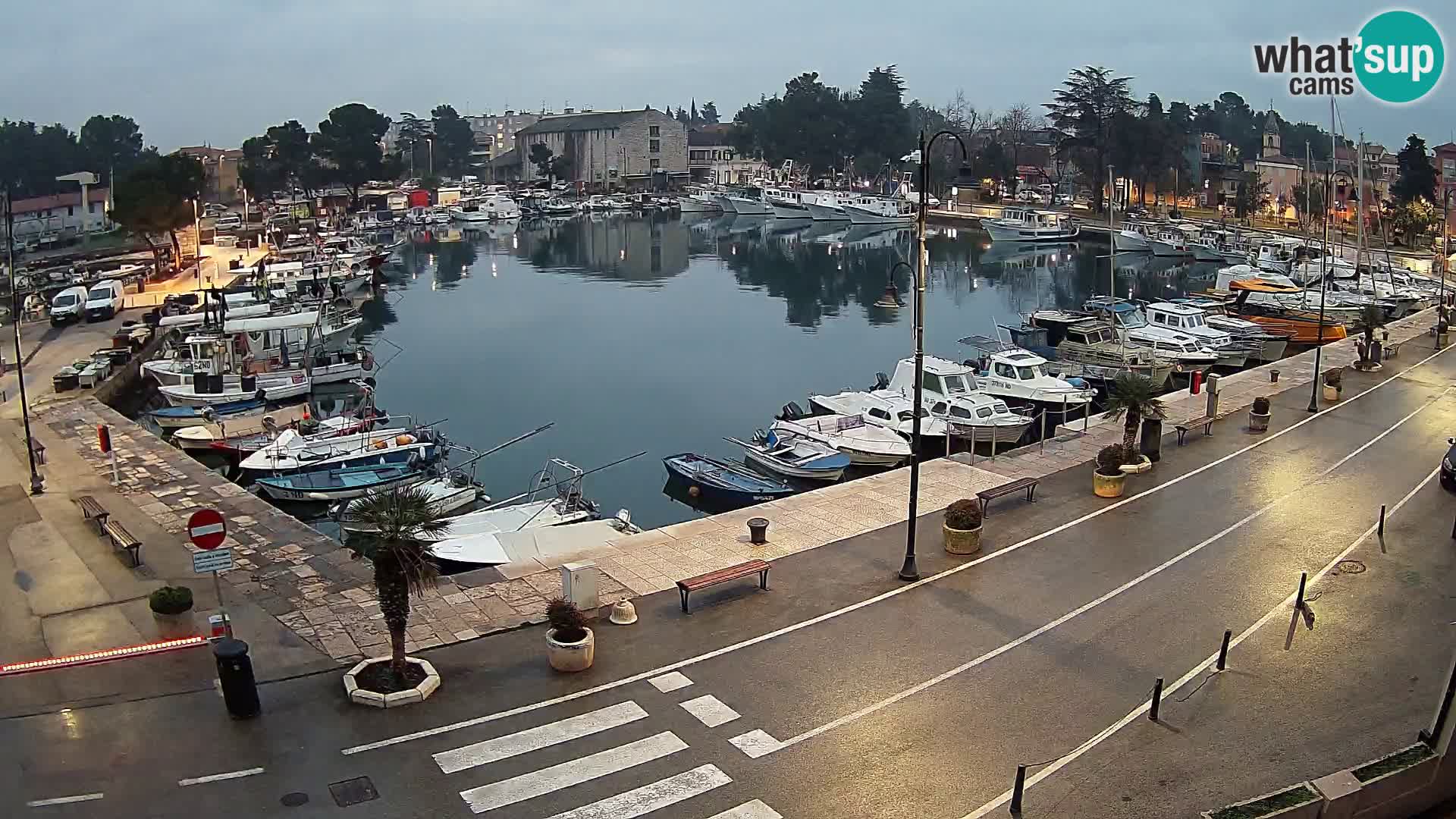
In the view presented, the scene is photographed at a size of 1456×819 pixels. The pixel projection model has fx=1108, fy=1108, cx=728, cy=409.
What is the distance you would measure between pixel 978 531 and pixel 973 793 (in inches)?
309

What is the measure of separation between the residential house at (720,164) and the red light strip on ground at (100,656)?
161587 mm

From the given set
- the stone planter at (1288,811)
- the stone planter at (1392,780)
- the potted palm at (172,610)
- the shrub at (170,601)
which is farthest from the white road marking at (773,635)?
the stone planter at (1392,780)

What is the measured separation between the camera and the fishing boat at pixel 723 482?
28167 mm

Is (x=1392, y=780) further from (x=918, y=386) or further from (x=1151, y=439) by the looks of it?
(x=1151, y=439)

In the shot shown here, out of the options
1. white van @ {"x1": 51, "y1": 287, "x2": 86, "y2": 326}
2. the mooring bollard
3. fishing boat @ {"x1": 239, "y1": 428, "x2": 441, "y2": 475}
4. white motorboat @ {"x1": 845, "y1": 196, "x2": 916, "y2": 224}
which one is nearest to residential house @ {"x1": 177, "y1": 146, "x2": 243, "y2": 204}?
white motorboat @ {"x1": 845, "y1": 196, "x2": 916, "y2": 224}

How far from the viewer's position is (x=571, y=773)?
12016mm

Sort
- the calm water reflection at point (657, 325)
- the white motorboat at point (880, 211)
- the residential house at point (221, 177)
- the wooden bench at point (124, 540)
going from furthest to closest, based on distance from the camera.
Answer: the residential house at point (221, 177) < the white motorboat at point (880, 211) < the calm water reflection at point (657, 325) < the wooden bench at point (124, 540)

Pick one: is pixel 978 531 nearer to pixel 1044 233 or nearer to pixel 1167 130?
pixel 1044 233

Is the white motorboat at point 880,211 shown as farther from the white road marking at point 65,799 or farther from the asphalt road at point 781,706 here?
the white road marking at point 65,799

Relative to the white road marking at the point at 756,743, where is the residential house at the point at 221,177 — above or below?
above

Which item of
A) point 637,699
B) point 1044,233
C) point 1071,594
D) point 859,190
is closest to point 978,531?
point 1071,594

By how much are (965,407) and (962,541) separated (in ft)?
46.9

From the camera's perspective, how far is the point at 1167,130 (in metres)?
109

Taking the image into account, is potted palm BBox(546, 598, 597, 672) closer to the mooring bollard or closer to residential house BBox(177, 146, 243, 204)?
the mooring bollard
